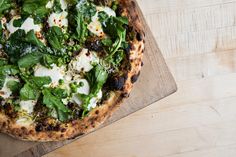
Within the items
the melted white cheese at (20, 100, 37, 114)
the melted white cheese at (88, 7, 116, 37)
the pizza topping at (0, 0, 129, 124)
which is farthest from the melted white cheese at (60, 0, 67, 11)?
the melted white cheese at (20, 100, 37, 114)

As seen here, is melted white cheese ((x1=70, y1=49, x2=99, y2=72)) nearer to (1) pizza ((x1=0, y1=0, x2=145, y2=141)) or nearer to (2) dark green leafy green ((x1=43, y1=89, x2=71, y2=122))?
(1) pizza ((x1=0, y1=0, x2=145, y2=141))

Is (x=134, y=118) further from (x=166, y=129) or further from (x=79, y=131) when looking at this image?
(x=79, y=131)

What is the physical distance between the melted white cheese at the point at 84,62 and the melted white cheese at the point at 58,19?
121mm

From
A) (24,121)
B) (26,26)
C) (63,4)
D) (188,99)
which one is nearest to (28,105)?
(24,121)

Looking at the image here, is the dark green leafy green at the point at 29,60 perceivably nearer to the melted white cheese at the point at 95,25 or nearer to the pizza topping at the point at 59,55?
the pizza topping at the point at 59,55

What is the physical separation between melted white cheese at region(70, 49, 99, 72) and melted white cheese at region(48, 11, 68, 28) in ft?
0.40

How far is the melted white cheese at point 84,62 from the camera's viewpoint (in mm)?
1783

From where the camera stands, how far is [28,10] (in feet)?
5.74

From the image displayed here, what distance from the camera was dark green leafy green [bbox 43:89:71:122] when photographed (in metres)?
1.75

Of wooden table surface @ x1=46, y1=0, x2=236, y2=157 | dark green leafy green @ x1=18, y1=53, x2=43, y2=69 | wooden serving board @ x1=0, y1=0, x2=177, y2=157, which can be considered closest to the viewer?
dark green leafy green @ x1=18, y1=53, x2=43, y2=69

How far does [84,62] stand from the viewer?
178 cm

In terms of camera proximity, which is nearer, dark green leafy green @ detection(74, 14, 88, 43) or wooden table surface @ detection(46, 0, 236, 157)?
dark green leafy green @ detection(74, 14, 88, 43)

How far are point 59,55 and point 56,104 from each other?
17cm

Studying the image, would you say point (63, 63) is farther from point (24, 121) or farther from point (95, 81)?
point (24, 121)
